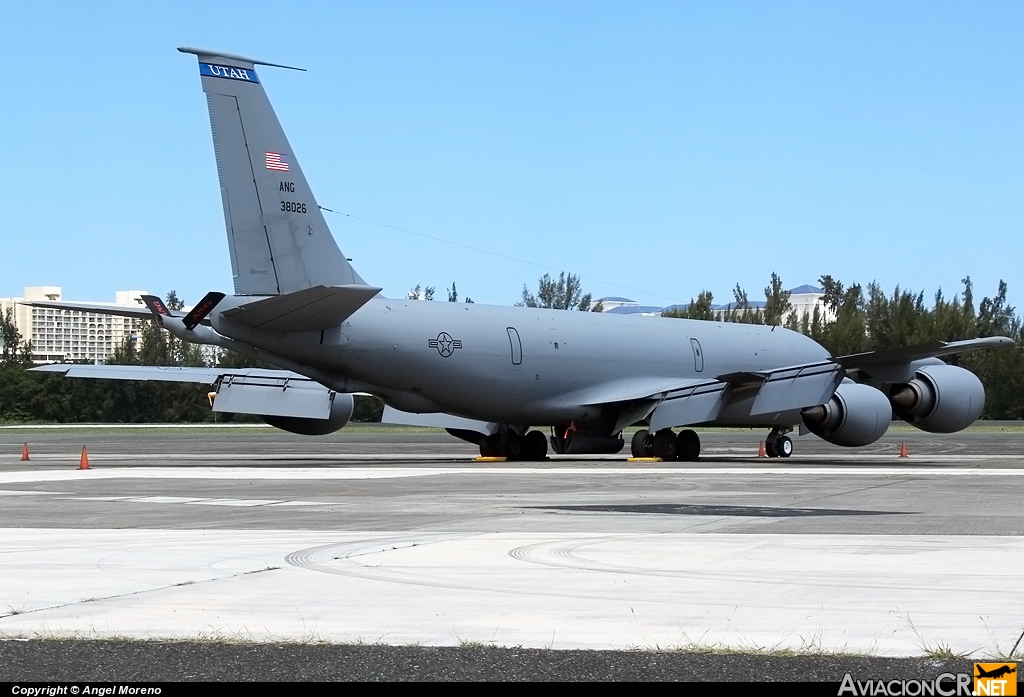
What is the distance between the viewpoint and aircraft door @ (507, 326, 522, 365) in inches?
1241

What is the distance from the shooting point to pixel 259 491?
18.4 meters

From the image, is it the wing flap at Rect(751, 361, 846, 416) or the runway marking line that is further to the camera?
the wing flap at Rect(751, 361, 846, 416)

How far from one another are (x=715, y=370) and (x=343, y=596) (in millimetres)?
28819

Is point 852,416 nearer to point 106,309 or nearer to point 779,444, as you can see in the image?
point 779,444

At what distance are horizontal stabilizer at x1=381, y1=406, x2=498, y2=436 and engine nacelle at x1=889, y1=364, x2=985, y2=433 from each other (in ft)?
34.6

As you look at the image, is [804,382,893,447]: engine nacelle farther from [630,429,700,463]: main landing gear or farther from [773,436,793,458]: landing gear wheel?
[630,429,700,463]: main landing gear

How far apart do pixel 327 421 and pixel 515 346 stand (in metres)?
6.15

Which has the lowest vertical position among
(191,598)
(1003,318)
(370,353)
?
(191,598)

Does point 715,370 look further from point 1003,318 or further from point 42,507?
point 1003,318

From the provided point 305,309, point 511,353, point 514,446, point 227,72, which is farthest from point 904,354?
point 227,72

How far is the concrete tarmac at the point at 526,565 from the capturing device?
6867 mm

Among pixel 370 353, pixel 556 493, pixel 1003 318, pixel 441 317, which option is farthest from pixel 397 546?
pixel 1003 318

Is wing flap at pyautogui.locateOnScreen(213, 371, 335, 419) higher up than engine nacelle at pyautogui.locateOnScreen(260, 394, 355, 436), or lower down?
Answer: higher up

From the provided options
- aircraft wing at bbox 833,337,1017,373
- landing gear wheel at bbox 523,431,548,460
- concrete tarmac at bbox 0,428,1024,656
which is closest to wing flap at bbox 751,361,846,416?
aircraft wing at bbox 833,337,1017,373
